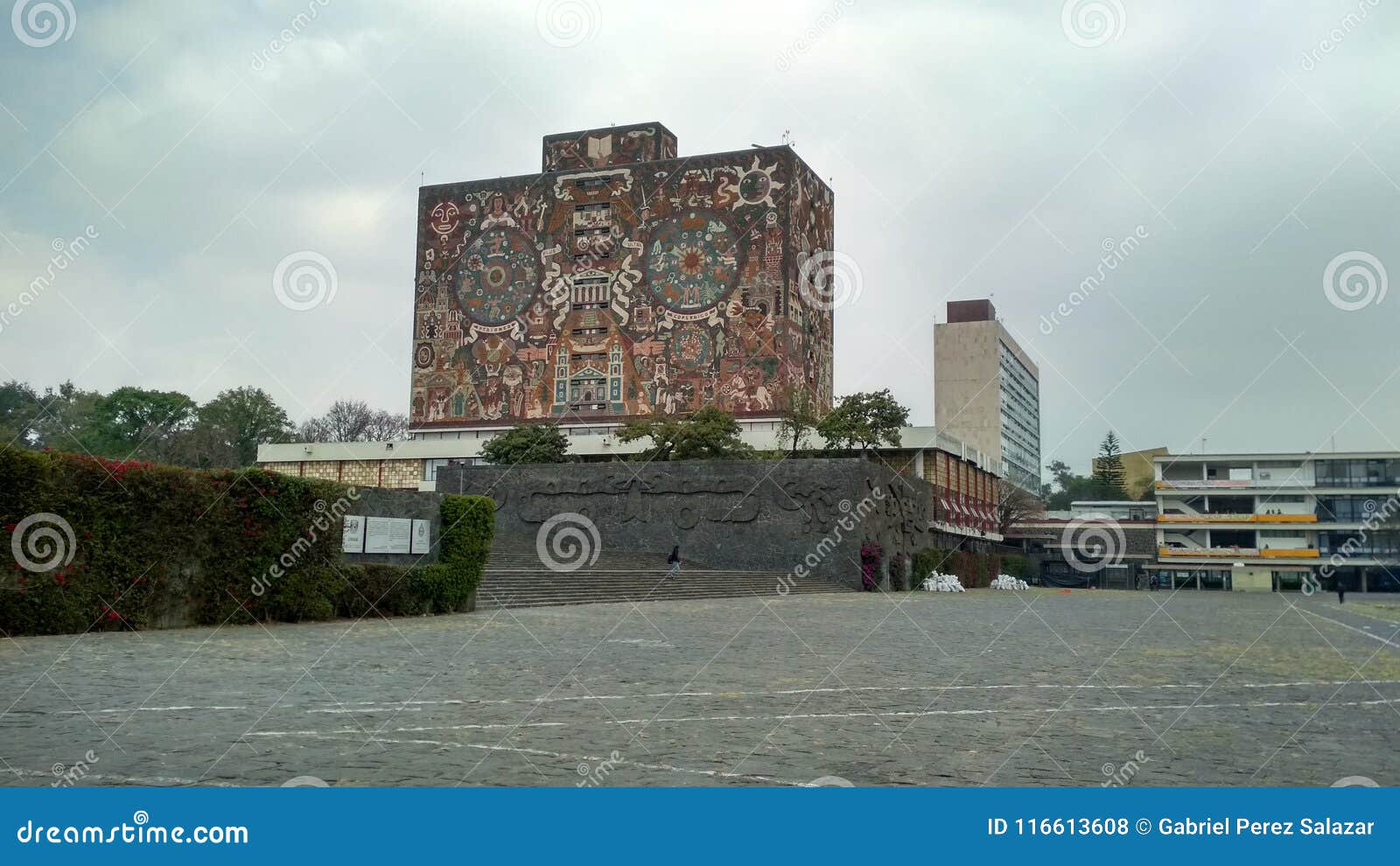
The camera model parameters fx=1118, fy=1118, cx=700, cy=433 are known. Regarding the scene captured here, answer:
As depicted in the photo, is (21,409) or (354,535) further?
(21,409)

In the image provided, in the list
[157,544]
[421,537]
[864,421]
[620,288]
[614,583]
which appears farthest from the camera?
[620,288]

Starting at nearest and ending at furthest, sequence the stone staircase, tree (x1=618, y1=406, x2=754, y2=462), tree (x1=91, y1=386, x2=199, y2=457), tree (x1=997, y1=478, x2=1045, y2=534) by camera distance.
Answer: the stone staircase < tree (x1=618, y1=406, x2=754, y2=462) < tree (x1=91, y1=386, x2=199, y2=457) < tree (x1=997, y1=478, x2=1045, y2=534)

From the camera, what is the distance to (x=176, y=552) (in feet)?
48.0

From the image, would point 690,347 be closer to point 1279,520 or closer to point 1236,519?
point 1236,519

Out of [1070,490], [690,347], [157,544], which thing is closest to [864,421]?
[690,347]

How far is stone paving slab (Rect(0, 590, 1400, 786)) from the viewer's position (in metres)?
5.35

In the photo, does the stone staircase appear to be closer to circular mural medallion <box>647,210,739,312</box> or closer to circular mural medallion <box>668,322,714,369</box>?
circular mural medallion <box>668,322,714,369</box>

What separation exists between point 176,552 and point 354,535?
129 inches

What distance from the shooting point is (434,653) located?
38.3 ft

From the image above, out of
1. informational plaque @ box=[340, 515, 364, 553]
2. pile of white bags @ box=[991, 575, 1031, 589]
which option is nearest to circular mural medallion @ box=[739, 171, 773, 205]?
pile of white bags @ box=[991, 575, 1031, 589]

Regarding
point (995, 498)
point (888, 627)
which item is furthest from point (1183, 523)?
point (888, 627)

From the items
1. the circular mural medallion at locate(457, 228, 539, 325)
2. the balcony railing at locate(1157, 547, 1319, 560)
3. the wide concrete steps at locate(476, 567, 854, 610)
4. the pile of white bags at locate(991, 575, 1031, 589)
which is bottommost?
the pile of white bags at locate(991, 575, 1031, 589)

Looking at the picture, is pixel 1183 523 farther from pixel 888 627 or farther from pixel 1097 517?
pixel 888 627

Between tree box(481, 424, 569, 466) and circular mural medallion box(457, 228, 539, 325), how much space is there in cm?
1575
